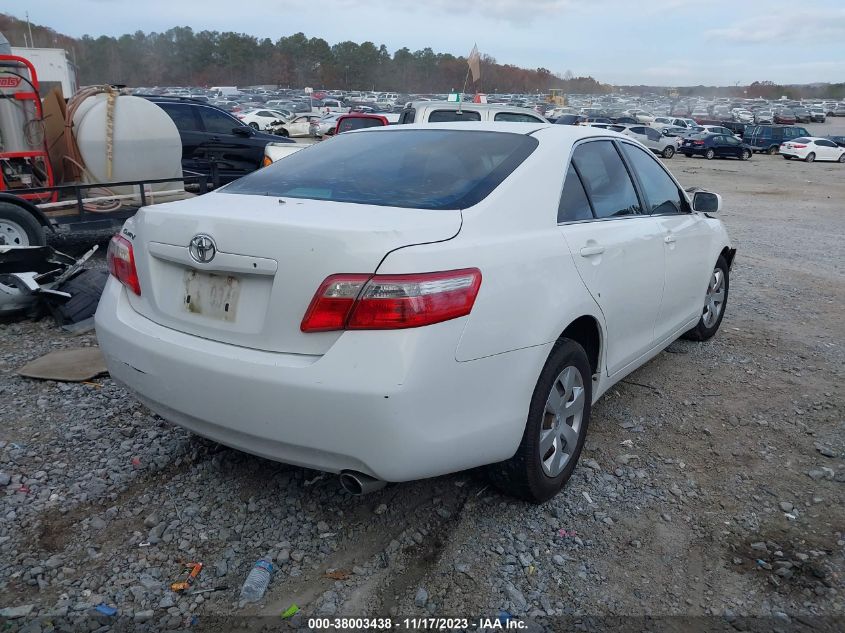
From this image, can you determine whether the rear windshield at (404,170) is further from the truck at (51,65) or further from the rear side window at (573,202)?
the truck at (51,65)

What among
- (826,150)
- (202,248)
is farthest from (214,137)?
(826,150)

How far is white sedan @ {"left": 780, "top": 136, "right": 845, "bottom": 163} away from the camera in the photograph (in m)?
35.0

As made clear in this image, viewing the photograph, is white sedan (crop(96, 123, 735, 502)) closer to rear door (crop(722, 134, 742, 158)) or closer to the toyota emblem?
the toyota emblem

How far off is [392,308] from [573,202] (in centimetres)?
139

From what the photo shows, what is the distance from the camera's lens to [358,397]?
2.28 metres

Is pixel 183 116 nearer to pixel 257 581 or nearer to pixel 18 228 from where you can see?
pixel 18 228

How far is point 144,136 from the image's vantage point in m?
8.19

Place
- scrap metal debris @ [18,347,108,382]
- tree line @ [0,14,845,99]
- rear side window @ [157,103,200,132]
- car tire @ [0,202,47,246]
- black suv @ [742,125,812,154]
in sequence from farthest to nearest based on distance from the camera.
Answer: tree line @ [0,14,845,99]
black suv @ [742,125,812,154]
rear side window @ [157,103,200,132]
car tire @ [0,202,47,246]
scrap metal debris @ [18,347,108,382]

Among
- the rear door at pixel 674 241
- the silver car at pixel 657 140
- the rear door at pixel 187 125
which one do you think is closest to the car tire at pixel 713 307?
the rear door at pixel 674 241

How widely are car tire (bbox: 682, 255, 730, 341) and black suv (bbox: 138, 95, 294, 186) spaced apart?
9044mm

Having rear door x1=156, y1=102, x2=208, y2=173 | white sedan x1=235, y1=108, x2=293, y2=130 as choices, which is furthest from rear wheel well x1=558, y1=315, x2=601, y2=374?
white sedan x1=235, y1=108, x2=293, y2=130

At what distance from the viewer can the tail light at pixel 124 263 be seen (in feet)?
9.67

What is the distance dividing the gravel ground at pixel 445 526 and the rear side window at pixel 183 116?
29.9 ft

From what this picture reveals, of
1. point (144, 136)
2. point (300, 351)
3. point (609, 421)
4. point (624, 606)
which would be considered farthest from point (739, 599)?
point (144, 136)
